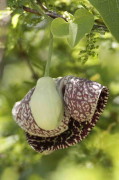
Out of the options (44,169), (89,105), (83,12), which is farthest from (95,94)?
(44,169)

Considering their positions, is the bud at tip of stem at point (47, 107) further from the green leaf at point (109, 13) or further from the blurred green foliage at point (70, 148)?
the blurred green foliage at point (70, 148)

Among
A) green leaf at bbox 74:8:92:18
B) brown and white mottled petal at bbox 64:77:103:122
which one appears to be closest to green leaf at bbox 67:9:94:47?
green leaf at bbox 74:8:92:18

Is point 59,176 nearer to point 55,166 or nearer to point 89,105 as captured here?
point 55,166

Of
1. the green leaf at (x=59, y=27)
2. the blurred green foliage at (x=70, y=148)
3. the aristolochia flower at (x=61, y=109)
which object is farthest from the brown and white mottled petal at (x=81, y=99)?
the blurred green foliage at (x=70, y=148)

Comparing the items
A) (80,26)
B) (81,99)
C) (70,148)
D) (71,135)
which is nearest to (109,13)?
(80,26)

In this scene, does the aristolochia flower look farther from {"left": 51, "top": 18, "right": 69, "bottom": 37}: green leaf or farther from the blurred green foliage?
the blurred green foliage

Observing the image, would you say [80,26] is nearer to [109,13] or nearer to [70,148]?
[109,13]
